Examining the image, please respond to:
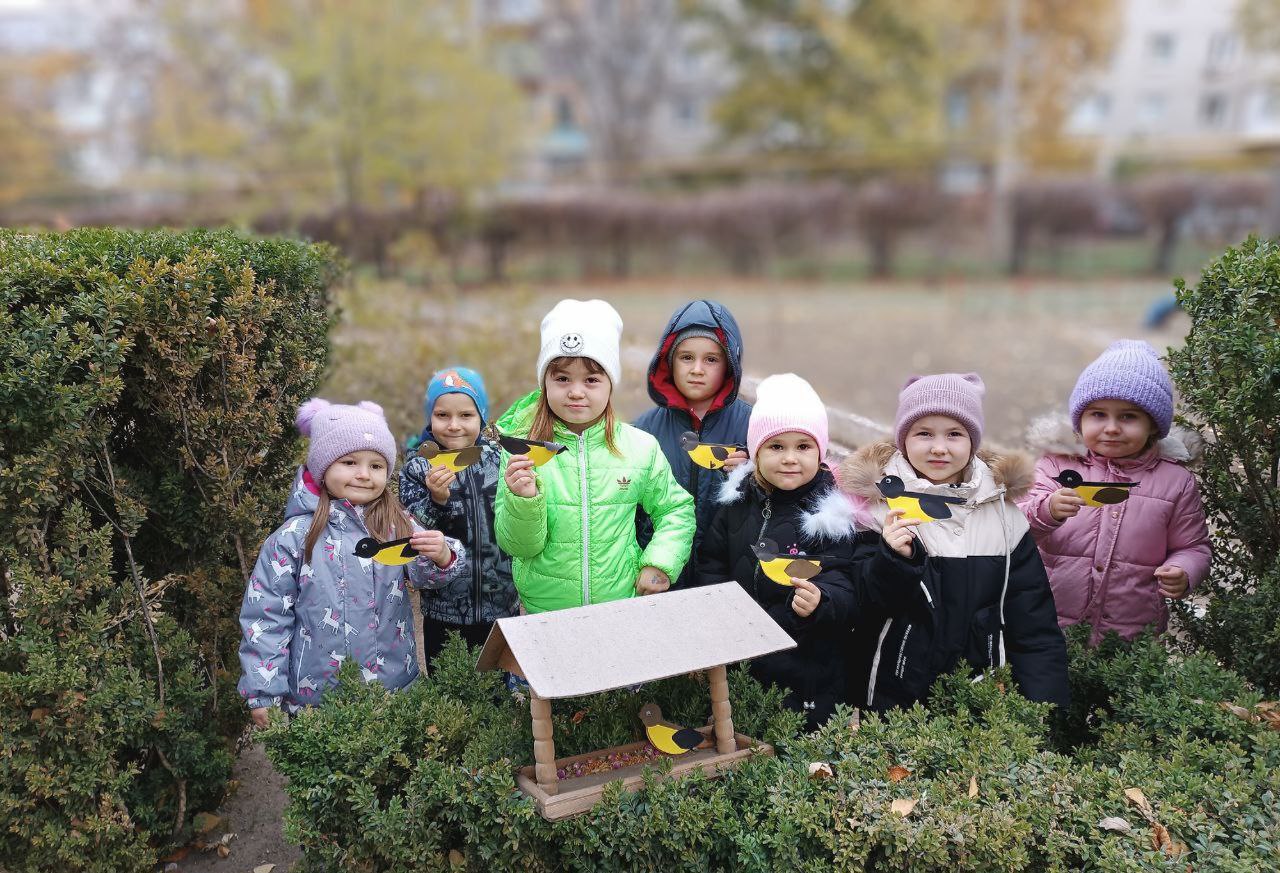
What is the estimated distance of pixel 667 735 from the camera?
2.87 metres

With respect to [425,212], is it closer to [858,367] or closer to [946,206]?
[858,367]

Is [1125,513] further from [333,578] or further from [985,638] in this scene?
[333,578]

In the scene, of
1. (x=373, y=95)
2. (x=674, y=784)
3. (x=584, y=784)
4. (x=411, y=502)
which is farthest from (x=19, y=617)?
(x=373, y=95)

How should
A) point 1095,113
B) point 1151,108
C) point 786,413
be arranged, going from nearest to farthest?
point 786,413, point 1151,108, point 1095,113

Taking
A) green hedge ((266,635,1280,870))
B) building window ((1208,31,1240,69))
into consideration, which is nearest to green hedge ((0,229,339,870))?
green hedge ((266,635,1280,870))

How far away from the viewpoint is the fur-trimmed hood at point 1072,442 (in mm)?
3684

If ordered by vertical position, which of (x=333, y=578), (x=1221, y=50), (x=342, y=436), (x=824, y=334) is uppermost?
(x=1221, y=50)

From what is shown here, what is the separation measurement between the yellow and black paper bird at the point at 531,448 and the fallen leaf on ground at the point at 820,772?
1230 mm

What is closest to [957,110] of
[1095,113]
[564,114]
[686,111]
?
[686,111]

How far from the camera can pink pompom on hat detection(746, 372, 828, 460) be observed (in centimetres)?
323

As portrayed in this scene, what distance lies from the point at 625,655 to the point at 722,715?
1.44ft

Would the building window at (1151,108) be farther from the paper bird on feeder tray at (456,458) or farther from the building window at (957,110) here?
the paper bird on feeder tray at (456,458)

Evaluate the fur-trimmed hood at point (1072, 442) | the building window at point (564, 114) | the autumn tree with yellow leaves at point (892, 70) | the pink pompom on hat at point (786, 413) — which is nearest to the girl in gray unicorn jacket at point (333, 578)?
the pink pompom on hat at point (786, 413)

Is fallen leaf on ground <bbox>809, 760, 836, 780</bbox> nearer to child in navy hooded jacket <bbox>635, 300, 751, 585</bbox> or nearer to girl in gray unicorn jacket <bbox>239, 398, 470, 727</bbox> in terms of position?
child in navy hooded jacket <bbox>635, 300, 751, 585</bbox>
